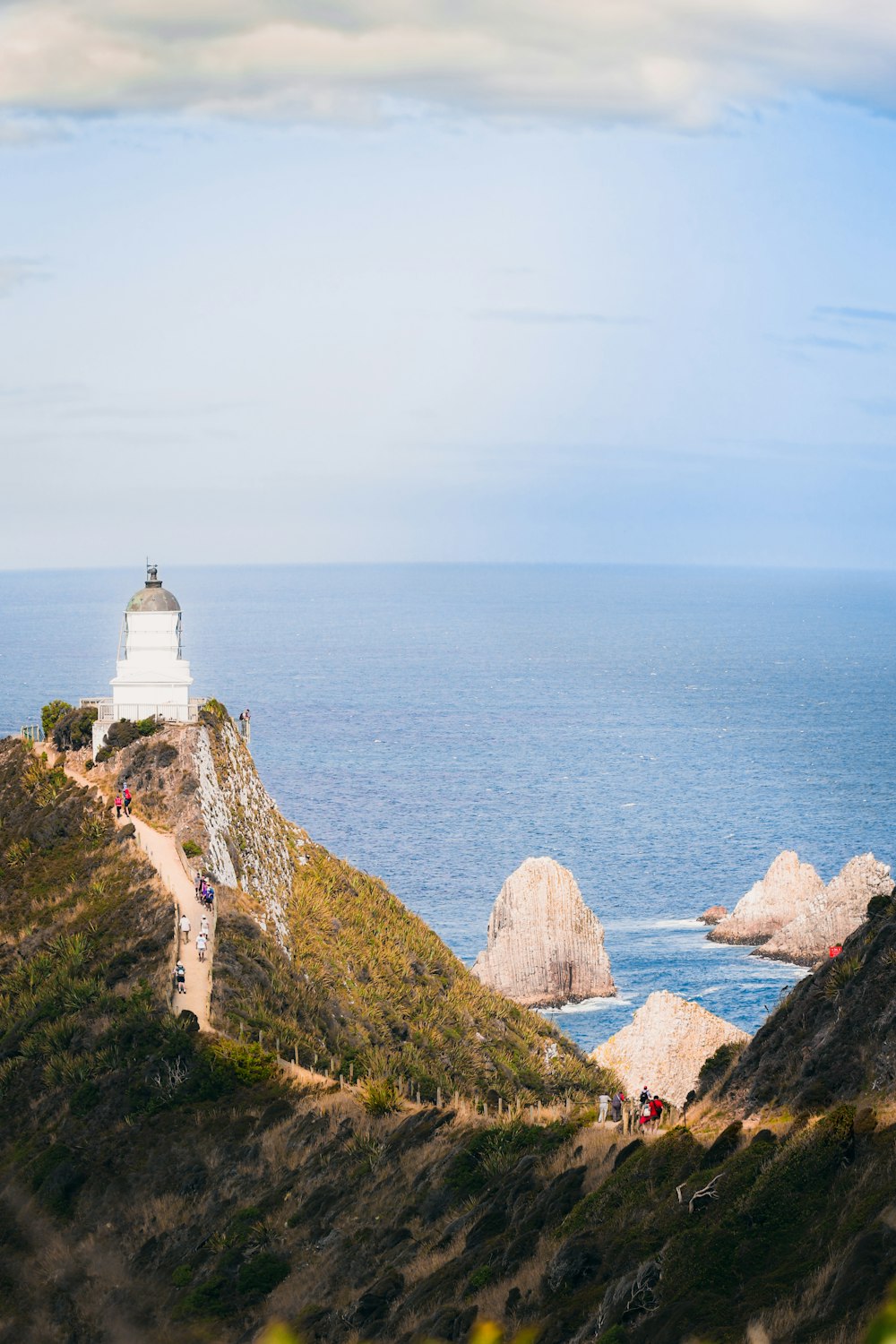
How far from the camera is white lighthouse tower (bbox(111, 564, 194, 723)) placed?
6731 centimetres

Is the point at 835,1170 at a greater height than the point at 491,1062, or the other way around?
the point at 835,1170

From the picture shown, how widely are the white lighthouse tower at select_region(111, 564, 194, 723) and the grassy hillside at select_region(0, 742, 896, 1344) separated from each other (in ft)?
55.0

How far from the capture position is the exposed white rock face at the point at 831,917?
9631cm

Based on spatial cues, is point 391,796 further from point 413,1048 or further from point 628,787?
point 413,1048

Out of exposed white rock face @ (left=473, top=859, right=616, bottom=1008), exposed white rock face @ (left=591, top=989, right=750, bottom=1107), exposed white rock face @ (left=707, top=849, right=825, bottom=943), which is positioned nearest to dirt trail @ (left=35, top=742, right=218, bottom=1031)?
exposed white rock face @ (left=591, top=989, right=750, bottom=1107)

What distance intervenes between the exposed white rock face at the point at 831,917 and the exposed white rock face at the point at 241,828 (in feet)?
142

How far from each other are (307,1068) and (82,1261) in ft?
32.6

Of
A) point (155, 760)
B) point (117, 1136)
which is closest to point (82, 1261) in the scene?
point (117, 1136)

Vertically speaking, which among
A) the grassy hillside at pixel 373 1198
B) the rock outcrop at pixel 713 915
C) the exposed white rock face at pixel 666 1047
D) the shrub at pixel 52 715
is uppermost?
the shrub at pixel 52 715

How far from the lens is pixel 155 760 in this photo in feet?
206

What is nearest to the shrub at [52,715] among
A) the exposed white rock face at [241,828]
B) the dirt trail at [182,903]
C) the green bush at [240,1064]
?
the dirt trail at [182,903]

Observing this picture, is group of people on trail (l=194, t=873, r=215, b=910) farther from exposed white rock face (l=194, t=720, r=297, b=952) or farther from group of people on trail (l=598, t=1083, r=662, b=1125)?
group of people on trail (l=598, t=1083, r=662, b=1125)

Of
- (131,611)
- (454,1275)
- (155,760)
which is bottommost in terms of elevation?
(454,1275)

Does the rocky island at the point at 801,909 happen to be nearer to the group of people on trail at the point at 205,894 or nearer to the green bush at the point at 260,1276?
the group of people on trail at the point at 205,894
